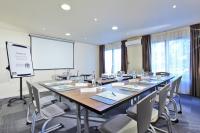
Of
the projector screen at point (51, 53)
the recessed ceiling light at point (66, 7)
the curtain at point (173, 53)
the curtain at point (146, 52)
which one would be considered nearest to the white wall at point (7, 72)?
the projector screen at point (51, 53)

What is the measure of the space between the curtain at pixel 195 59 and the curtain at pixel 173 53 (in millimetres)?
113

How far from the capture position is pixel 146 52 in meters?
5.09

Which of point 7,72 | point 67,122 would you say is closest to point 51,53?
point 7,72

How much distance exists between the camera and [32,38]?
15.3 ft

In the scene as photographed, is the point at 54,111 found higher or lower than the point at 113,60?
lower

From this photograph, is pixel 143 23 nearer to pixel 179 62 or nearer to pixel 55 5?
pixel 179 62

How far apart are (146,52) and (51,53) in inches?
156

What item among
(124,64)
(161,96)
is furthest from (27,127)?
(124,64)

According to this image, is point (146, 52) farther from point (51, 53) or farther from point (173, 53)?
point (51, 53)

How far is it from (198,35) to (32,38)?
572 cm

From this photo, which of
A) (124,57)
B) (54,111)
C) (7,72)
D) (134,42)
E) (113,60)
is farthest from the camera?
(113,60)

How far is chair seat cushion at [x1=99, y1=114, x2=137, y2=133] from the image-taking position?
3.97 feet

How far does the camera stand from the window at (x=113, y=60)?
6.47 m

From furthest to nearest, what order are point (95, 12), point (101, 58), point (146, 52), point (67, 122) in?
point (101, 58) → point (146, 52) → point (95, 12) → point (67, 122)
